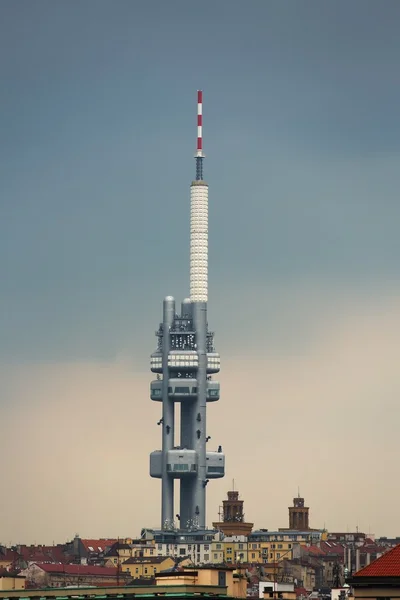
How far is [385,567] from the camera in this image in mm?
92125

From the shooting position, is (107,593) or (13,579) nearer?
(107,593)

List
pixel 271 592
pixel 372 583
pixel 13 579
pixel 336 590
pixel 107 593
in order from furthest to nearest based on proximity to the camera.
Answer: pixel 336 590 → pixel 13 579 → pixel 271 592 → pixel 107 593 → pixel 372 583

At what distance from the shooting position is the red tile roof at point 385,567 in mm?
91438

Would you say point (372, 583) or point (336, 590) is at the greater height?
point (336, 590)

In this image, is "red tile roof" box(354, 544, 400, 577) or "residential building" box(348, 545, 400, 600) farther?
"red tile roof" box(354, 544, 400, 577)

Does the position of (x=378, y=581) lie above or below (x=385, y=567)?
below

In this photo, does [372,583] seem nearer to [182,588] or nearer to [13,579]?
[182,588]

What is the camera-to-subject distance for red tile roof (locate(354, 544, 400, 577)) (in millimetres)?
91438

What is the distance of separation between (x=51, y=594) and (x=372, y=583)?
18.5 metres

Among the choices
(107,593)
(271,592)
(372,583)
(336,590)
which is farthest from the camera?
(336,590)

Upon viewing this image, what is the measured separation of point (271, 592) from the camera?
115 meters

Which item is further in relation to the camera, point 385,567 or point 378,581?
point 385,567

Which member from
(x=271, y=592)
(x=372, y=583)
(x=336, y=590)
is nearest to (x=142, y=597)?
(x=372, y=583)

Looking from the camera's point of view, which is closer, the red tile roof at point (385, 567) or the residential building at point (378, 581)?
the residential building at point (378, 581)
